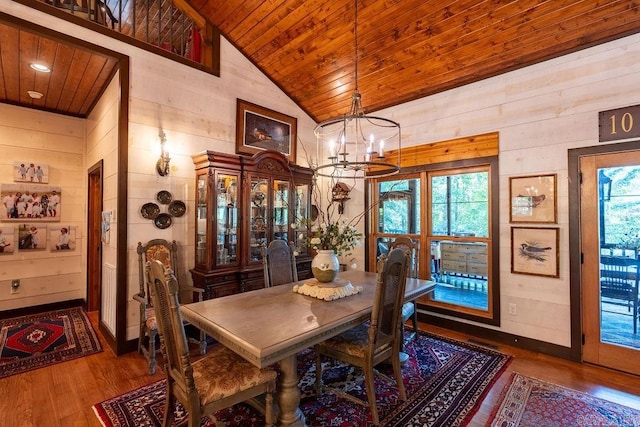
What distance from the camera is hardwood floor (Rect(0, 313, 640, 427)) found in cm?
213

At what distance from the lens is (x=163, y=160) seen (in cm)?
330

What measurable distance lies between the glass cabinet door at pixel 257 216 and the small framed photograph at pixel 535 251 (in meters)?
2.80

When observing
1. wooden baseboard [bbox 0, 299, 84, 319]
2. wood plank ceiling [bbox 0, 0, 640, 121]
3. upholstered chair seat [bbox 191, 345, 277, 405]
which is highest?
wood plank ceiling [bbox 0, 0, 640, 121]

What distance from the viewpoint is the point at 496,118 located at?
11.3 ft

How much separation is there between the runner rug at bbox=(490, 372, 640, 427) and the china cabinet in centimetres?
238

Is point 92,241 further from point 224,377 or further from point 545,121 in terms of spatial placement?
point 545,121

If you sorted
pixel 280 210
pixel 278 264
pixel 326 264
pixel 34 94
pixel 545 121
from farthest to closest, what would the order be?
1. pixel 280 210
2. pixel 34 94
3. pixel 545 121
4. pixel 278 264
5. pixel 326 264

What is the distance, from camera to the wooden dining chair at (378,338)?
2006mm

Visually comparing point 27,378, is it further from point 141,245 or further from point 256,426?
point 256,426

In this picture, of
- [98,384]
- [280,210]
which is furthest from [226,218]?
[98,384]

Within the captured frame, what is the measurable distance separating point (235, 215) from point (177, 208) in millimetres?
638

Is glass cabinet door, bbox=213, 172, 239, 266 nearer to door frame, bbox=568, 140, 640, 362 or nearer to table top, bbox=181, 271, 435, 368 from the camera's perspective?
table top, bbox=181, 271, 435, 368

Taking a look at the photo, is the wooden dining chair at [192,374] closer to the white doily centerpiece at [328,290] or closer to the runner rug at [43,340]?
the white doily centerpiece at [328,290]

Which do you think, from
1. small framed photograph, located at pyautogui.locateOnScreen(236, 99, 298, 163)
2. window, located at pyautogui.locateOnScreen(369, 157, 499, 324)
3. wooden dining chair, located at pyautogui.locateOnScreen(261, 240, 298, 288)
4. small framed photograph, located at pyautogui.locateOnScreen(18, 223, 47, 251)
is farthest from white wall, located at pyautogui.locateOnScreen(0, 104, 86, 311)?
window, located at pyautogui.locateOnScreen(369, 157, 499, 324)
